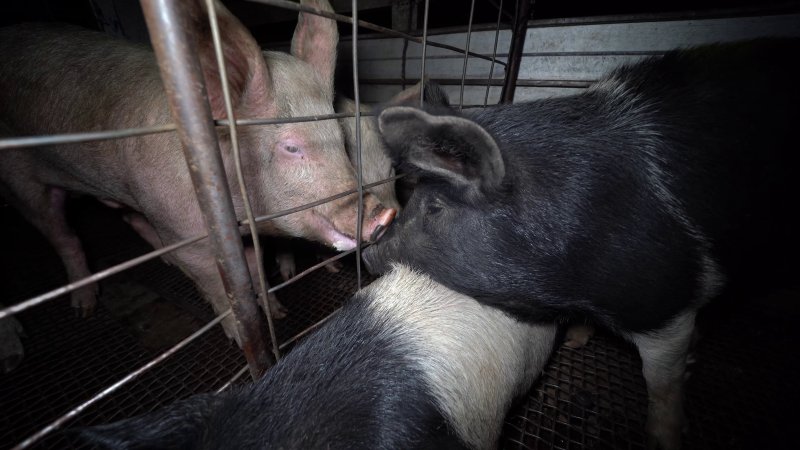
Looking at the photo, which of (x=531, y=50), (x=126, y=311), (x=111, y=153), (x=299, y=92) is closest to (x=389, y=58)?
(x=531, y=50)

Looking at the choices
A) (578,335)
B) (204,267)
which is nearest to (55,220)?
(204,267)

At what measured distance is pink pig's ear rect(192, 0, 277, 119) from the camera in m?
1.12

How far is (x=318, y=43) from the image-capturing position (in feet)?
6.47

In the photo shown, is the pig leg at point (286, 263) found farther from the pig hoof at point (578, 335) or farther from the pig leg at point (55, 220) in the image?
the pig hoof at point (578, 335)

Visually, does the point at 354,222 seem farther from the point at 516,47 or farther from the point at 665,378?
the point at 516,47

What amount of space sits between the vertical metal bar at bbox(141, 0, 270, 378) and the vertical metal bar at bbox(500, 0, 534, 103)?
2.93 metres

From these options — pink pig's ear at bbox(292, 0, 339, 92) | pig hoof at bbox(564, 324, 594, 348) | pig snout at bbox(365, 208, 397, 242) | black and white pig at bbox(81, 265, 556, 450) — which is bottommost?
pig hoof at bbox(564, 324, 594, 348)

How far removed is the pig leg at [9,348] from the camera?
2.15 metres

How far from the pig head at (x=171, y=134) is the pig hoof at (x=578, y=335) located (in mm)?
1700

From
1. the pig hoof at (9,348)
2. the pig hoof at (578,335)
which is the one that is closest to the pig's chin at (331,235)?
the pig hoof at (578,335)

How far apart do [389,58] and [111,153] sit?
322 centimetres

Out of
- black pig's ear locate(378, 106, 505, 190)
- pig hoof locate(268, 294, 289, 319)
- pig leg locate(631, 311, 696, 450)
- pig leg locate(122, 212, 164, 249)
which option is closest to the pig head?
pig hoof locate(268, 294, 289, 319)

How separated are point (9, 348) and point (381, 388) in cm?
274

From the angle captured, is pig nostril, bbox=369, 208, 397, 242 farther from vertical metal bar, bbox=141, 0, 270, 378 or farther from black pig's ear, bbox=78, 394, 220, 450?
black pig's ear, bbox=78, 394, 220, 450
